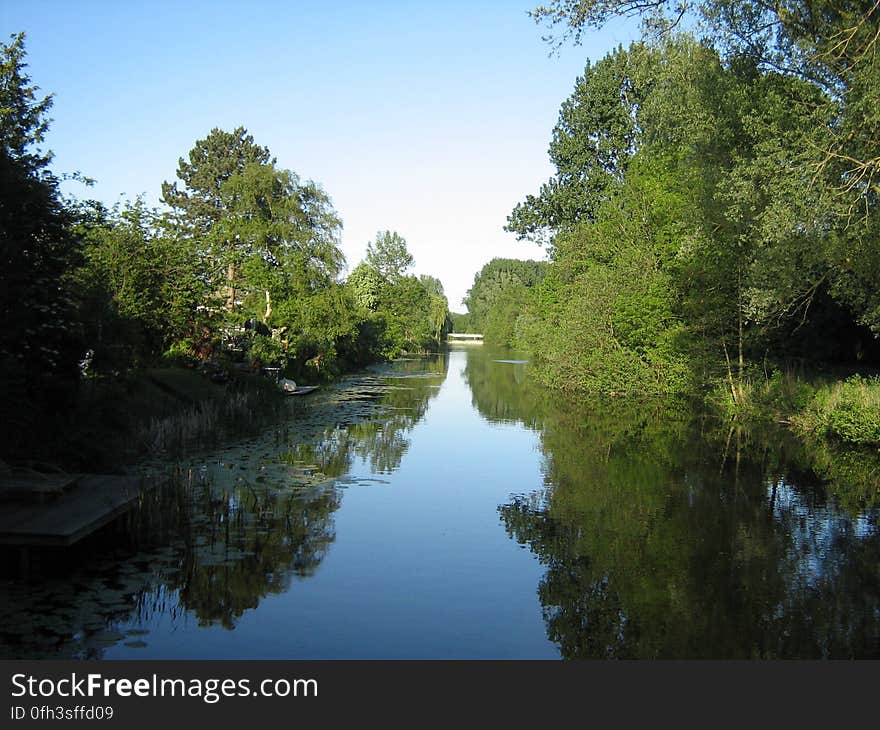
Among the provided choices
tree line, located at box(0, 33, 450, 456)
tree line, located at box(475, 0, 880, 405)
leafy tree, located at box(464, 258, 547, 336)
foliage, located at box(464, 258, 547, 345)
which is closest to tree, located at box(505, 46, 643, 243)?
tree line, located at box(475, 0, 880, 405)

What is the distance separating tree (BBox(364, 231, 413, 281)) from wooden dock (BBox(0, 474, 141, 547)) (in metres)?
61.1

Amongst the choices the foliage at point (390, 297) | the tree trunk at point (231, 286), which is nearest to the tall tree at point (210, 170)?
the foliage at point (390, 297)

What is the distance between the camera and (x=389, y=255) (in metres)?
70.8

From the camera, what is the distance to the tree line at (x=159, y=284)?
34.2ft

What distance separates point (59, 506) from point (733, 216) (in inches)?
556

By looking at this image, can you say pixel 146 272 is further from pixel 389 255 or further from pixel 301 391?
pixel 389 255

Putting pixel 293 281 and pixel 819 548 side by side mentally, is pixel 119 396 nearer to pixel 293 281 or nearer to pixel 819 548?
pixel 819 548

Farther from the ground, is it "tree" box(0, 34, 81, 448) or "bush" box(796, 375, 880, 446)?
"tree" box(0, 34, 81, 448)

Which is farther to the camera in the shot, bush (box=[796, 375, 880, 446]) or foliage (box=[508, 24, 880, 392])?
bush (box=[796, 375, 880, 446])

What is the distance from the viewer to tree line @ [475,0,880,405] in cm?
1429

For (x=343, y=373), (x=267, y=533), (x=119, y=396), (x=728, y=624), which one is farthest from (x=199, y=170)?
(x=728, y=624)

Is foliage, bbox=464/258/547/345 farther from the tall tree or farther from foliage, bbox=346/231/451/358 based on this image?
the tall tree

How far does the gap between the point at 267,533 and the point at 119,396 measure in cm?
575

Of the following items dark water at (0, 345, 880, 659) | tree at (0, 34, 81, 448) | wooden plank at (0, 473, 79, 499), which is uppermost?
tree at (0, 34, 81, 448)
